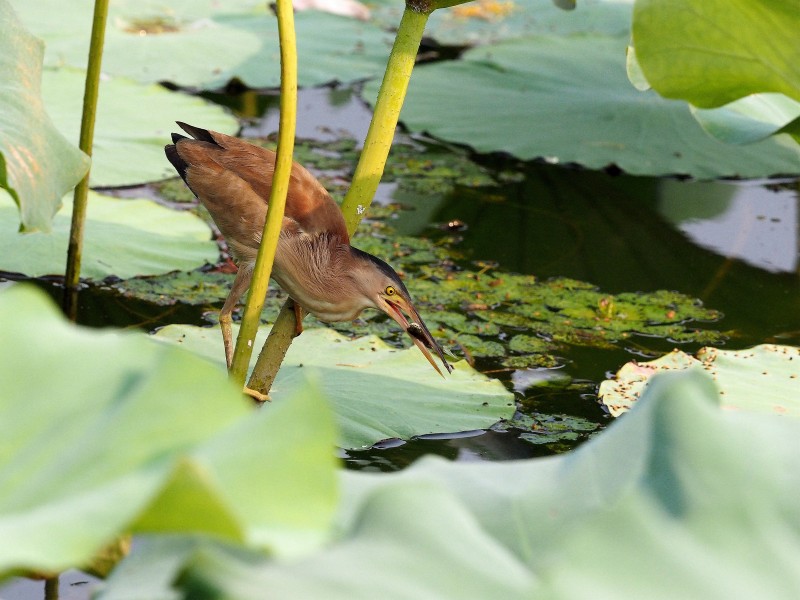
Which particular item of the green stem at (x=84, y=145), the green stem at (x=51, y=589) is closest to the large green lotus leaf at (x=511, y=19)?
the green stem at (x=84, y=145)

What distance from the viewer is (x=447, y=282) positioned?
3.52 metres

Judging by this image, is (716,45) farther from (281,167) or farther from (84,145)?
(84,145)

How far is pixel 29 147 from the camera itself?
188cm

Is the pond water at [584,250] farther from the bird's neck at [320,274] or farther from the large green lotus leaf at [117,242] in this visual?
the bird's neck at [320,274]

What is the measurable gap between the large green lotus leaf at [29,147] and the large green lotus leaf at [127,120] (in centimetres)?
139

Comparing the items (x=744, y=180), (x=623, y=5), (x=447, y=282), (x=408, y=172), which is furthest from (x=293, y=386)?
(x=623, y=5)

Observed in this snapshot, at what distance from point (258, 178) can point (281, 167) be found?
98cm

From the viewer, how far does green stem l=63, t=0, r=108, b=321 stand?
2.57m

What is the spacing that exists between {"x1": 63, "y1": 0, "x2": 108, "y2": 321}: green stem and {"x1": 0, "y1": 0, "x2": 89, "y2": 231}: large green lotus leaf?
0.89ft

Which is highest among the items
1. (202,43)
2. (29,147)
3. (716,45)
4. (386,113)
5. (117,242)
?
(716,45)

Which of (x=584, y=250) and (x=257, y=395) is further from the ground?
(x=257, y=395)

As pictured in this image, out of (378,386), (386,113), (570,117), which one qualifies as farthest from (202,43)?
(386,113)

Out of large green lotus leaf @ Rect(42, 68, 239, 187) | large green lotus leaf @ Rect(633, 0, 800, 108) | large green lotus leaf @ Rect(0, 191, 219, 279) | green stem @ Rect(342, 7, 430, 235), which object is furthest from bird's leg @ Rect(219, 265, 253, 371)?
large green lotus leaf @ Rect(633, 0, 800, 108)

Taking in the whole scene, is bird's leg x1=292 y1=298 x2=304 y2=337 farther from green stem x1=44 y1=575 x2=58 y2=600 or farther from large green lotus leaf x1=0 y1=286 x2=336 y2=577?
large green lotus leaf x1=0 y1=286 x2=336 y2=577
